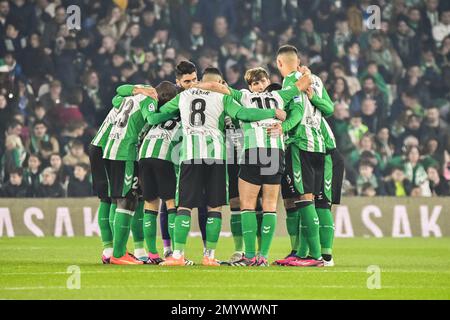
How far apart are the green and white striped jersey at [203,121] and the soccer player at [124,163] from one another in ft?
1.83

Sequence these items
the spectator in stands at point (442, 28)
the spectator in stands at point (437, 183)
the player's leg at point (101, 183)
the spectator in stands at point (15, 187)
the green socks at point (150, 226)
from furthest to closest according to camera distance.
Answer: the spectator in stands at point (442, 28), the spectator in stands at point (437, 183), the spectator in stands at point (15, 187), the player's leg at point (101, 183), the green socks at point (150, 226)

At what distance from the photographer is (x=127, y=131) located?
12.2m

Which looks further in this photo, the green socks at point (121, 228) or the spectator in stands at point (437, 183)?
the spectator in stands at point (437, 183)

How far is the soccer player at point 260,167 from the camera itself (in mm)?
11453

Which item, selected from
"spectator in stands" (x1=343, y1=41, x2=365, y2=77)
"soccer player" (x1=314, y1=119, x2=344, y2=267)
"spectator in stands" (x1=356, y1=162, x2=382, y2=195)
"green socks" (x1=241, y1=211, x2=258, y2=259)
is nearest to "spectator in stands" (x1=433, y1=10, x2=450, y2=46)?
"spectator in stands" (x1=343, y1=41, x2=365, y2=77)

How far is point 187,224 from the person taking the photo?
11.5 metres

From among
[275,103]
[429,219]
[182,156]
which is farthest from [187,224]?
[429,219]

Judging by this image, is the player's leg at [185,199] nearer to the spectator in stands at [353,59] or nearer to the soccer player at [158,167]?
the soccer player at [158,167]

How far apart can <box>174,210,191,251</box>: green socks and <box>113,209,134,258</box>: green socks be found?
726 mm

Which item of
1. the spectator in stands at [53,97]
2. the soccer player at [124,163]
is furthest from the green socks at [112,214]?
the spectator in stands at [53,97]

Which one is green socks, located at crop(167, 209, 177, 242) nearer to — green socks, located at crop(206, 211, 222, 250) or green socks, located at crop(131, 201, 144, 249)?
green socks, located at crop(131, 201, 144, 249)

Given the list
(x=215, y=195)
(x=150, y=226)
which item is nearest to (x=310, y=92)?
(x=215, y=195)

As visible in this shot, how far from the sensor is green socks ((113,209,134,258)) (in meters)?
11.9

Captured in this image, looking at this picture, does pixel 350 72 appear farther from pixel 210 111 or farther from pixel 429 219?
pixel 210 111
